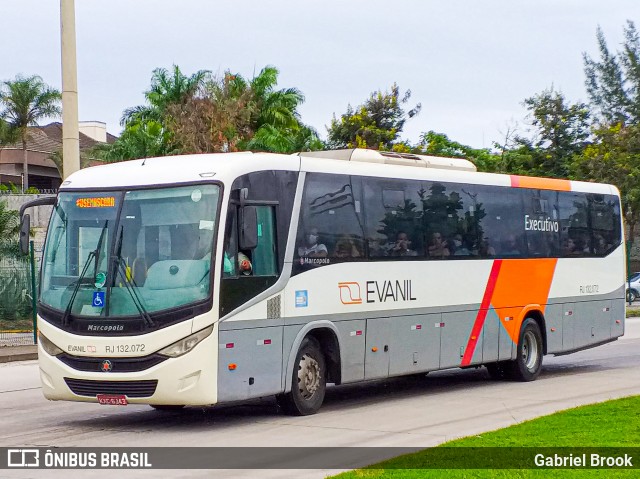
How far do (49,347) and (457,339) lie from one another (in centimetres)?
662

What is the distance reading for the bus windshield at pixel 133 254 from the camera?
42.8 ft

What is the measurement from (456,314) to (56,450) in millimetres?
7700

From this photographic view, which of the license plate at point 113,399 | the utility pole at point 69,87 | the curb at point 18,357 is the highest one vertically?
the utility pole at point 69,87

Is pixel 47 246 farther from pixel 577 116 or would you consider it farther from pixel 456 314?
pixel 577 116

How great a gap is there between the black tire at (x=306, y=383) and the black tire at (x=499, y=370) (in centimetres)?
549

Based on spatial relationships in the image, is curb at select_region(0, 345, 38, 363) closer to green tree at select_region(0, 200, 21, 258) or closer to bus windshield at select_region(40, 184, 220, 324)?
green tree at select_region(0, 200, 21, 258)

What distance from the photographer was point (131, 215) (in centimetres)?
1353

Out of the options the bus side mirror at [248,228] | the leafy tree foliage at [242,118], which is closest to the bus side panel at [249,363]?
the bus side mirror at [248,228]

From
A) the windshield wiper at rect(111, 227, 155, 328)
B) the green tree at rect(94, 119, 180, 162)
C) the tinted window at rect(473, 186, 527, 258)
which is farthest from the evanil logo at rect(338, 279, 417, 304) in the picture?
the green tree at rect(94, 119, 180, 162)

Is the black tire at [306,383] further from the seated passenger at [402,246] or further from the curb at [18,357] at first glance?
the curb at [18,357]

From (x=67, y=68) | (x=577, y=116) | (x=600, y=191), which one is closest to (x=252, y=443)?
(x=600, y=191)

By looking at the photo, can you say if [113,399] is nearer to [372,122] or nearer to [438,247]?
[438,247]

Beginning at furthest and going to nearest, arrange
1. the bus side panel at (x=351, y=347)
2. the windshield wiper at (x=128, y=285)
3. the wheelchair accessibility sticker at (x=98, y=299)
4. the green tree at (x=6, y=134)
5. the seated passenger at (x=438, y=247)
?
the green tree at (x=6, y=134) < the seated passenger at (x=438, y=247) < the bus side panel at (x=351, y=347) < the wheelchair accessibility sticker at (x=98, y=299) < the windshield wiper at (x=128, y=285)

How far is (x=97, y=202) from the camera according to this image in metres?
13.8
